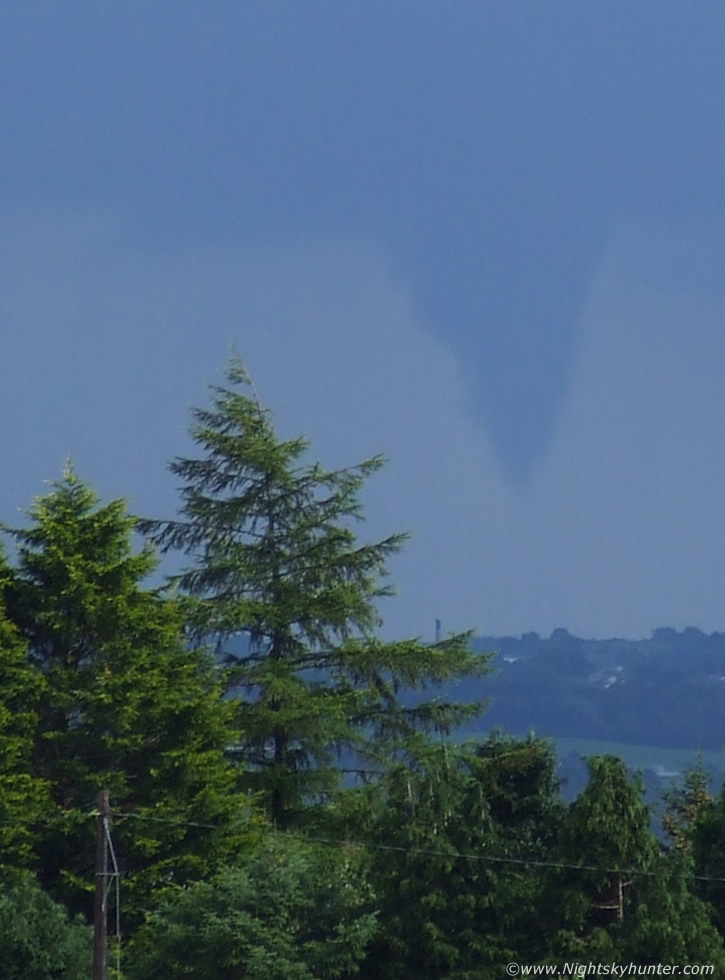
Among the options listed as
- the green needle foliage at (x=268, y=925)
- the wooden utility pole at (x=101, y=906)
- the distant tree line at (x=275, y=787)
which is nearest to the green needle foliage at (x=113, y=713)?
the distant tree line at (x=275, y=787)

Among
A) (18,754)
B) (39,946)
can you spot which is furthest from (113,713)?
(39,946)

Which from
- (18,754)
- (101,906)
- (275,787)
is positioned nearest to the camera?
(101,906)

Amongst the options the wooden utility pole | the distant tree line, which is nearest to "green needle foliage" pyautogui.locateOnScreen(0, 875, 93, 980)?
the distant tree line

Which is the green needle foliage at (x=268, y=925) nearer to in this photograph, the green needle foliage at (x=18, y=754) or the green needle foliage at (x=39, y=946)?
the green needle foliage at (x=39, y=946)

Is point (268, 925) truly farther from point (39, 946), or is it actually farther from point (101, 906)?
point (39, 946)

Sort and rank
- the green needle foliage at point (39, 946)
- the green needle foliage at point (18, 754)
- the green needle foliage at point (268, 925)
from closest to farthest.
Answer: the green needle foliage at point (268, 925) < the green needle foliage at point (39, 946) < the green needle foliage at point (18, 754)

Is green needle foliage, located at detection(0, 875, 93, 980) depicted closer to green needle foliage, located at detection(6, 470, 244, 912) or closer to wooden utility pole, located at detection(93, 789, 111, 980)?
green needle foliage, located at detection(6, 470, 244, 912)
